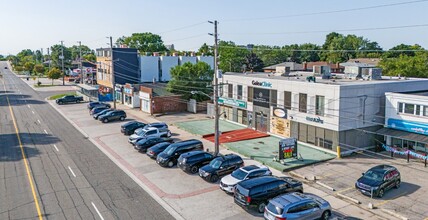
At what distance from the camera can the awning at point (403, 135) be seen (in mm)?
28672

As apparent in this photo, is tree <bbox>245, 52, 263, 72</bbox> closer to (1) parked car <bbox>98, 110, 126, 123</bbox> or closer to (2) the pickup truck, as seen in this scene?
(2) the pickup truck

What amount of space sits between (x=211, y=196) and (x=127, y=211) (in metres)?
5.27

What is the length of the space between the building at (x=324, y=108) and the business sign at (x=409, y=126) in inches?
49.5

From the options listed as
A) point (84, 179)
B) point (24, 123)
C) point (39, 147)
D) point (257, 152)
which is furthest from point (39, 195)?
point (24, 123)

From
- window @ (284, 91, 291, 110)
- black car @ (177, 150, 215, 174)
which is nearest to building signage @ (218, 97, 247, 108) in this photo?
window @ (284, 91, 291, 110)

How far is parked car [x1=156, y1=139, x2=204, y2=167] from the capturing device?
2786cm

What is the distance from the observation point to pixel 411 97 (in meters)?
30.1

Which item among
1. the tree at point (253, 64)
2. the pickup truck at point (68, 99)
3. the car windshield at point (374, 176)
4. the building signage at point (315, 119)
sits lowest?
the car windshield at point (374, 176)

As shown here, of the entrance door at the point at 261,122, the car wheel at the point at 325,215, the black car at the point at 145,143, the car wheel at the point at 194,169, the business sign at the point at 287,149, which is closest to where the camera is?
the car wheel at the point at 325,215

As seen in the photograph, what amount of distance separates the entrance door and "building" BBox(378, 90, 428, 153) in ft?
38.8

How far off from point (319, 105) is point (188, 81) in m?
25.0

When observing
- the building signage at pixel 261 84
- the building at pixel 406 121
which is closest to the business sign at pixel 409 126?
the building at pixel 406 121

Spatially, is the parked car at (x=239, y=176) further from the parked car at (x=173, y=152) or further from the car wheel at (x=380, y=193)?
the car wheel at (x=380, y=193)

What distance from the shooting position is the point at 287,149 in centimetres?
2894
